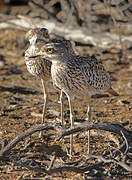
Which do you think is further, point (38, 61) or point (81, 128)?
point (38, 61)

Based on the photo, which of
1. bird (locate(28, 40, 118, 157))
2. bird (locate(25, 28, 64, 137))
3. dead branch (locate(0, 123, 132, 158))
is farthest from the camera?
bird (locate(25, 28, 64, 137))

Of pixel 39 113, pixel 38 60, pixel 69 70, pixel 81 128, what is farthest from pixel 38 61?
pixel 81 128

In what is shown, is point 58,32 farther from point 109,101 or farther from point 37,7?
point 109,101

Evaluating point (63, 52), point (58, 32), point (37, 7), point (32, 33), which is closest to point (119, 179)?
point (63, 52)

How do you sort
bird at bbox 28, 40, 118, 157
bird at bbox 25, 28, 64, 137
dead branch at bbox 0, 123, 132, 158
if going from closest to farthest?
dead branch at bbox 0, 123, 132, 158, bird at bbox 28, 40, 118, 157, bird at bbox 25, 28, 64, 137

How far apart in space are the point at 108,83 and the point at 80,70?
704 mm

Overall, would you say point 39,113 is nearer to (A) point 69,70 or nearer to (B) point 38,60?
(B) point 38,60

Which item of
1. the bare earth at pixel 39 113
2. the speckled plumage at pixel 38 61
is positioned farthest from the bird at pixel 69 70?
the speckled plumage at pixel 38 61

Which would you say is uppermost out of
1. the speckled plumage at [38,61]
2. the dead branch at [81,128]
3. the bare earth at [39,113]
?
the speckled plumage at [38,61]

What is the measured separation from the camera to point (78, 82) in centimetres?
405

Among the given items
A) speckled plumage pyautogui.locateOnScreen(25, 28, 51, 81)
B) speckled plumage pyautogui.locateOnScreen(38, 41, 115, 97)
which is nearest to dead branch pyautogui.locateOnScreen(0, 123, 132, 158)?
speckled plumage pyautogui.locateOnScreen(38, 41, 115, 97)

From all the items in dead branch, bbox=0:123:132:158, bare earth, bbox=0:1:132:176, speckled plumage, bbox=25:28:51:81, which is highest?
speckled plumage, bbox=25:28:51:81

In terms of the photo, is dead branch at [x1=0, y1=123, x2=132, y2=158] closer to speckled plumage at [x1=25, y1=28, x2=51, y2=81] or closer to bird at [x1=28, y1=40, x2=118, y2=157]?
bird at [x1=28, y1=40, x2=118, y2=157]

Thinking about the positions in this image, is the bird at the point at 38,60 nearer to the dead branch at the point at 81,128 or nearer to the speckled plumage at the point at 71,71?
the speckled plumage at the point at 71,71
